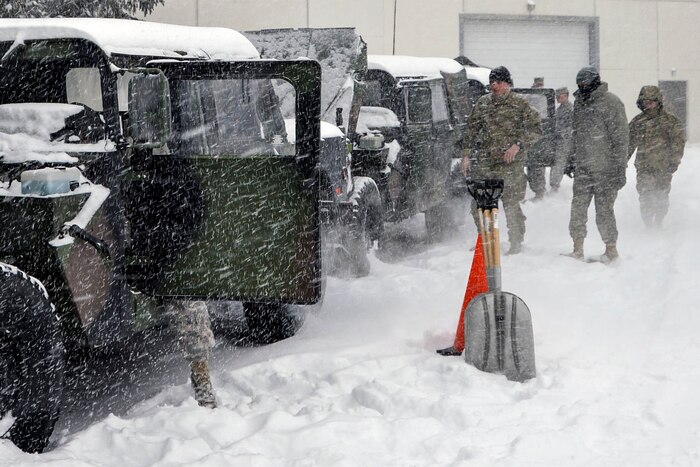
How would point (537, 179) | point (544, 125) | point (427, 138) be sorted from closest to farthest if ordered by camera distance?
point (427, 138)
point (544, 125)
point (537, 179)

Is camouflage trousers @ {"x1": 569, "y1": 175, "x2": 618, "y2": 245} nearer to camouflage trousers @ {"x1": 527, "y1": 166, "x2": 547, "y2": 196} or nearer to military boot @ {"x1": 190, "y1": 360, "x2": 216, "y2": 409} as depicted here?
camouflage trousers @ {"x1": 527, "y1": 166, "x2": 547, "y2": 196}

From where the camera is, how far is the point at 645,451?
418 cm

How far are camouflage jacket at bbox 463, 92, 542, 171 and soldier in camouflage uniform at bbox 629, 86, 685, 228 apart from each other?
1977 mm

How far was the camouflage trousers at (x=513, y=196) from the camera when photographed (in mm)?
9289

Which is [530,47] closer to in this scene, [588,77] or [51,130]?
[588,77]

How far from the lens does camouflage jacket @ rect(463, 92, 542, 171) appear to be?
30.3ft

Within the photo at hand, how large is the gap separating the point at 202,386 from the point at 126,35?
1836mm

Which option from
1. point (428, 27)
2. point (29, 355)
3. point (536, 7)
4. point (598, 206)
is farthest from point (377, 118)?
point (536, 7)

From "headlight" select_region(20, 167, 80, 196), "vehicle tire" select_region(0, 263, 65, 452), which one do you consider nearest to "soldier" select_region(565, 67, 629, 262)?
"headlight" select_region(20, 167, 80, 196)

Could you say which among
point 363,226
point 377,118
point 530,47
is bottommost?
point 363,226

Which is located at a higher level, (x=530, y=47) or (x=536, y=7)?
(x=536, y=7)

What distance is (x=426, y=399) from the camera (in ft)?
15.8

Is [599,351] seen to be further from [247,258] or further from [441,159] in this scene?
[441,159]

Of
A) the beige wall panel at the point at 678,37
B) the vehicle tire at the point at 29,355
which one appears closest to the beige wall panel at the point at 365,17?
the beige wall panel at the point at 678,37
